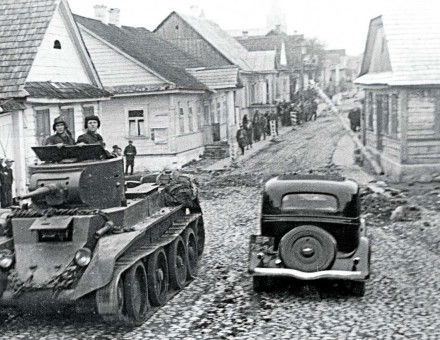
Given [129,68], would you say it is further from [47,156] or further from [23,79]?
[47,156]

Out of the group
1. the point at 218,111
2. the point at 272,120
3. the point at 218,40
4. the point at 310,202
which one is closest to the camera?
the point at 310,202

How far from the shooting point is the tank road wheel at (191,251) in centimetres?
1092

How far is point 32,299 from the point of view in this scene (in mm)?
7906

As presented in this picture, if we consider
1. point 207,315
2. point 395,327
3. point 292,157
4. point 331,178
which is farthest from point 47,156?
point 292,157

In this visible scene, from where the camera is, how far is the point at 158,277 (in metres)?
9.44

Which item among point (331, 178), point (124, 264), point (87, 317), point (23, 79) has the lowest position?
point (87, 317)

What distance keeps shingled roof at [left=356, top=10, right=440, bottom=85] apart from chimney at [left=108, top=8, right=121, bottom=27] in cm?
1514

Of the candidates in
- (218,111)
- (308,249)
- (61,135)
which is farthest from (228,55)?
(308,249)

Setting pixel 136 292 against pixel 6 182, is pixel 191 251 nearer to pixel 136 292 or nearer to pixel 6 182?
pixel 136 292

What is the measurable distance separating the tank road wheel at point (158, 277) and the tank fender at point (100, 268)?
1.01 metres

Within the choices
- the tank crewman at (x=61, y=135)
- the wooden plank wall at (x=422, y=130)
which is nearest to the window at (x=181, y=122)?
the wooden plank wall at (x=422, y=130)

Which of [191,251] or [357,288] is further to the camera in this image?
[191,251]

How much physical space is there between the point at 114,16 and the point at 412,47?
56.7 ft

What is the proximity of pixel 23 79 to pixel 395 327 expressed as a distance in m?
12.0
